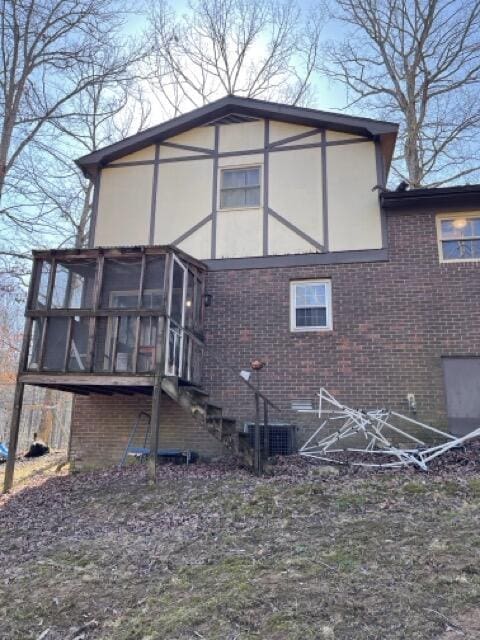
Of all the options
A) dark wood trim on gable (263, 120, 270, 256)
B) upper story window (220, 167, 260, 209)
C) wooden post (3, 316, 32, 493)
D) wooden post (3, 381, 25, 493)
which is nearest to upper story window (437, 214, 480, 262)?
dark wood trim on gable (263, 120, 270, 256)

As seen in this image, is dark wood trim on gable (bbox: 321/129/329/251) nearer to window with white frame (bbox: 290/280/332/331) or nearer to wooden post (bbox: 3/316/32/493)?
window with white frame (bbox: 290/280/332/331)

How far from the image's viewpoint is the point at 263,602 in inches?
140

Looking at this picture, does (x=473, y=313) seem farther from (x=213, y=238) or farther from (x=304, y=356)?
(x=213, y=238)

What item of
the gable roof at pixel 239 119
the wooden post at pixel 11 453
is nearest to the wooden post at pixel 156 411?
the wooden post at pixel 11 453

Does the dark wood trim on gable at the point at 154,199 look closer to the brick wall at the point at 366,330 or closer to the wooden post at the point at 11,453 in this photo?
the brick wall at the point at 366,330

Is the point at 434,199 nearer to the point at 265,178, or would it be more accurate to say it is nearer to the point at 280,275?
the point at 280,275

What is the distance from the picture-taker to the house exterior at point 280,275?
8.56 meters

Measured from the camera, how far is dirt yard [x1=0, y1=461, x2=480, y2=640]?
333 centimetres

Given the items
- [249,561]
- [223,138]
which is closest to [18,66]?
[223,138]

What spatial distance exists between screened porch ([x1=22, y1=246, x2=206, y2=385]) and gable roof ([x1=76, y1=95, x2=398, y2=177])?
3426mm

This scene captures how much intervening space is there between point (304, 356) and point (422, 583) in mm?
5596

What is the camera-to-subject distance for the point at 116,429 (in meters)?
9.46

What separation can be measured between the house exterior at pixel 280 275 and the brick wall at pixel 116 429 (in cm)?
3

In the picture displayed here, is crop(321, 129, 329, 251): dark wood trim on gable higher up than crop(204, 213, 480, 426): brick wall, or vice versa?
crop(321, 129, 329, 251): dark wood trim on gable
